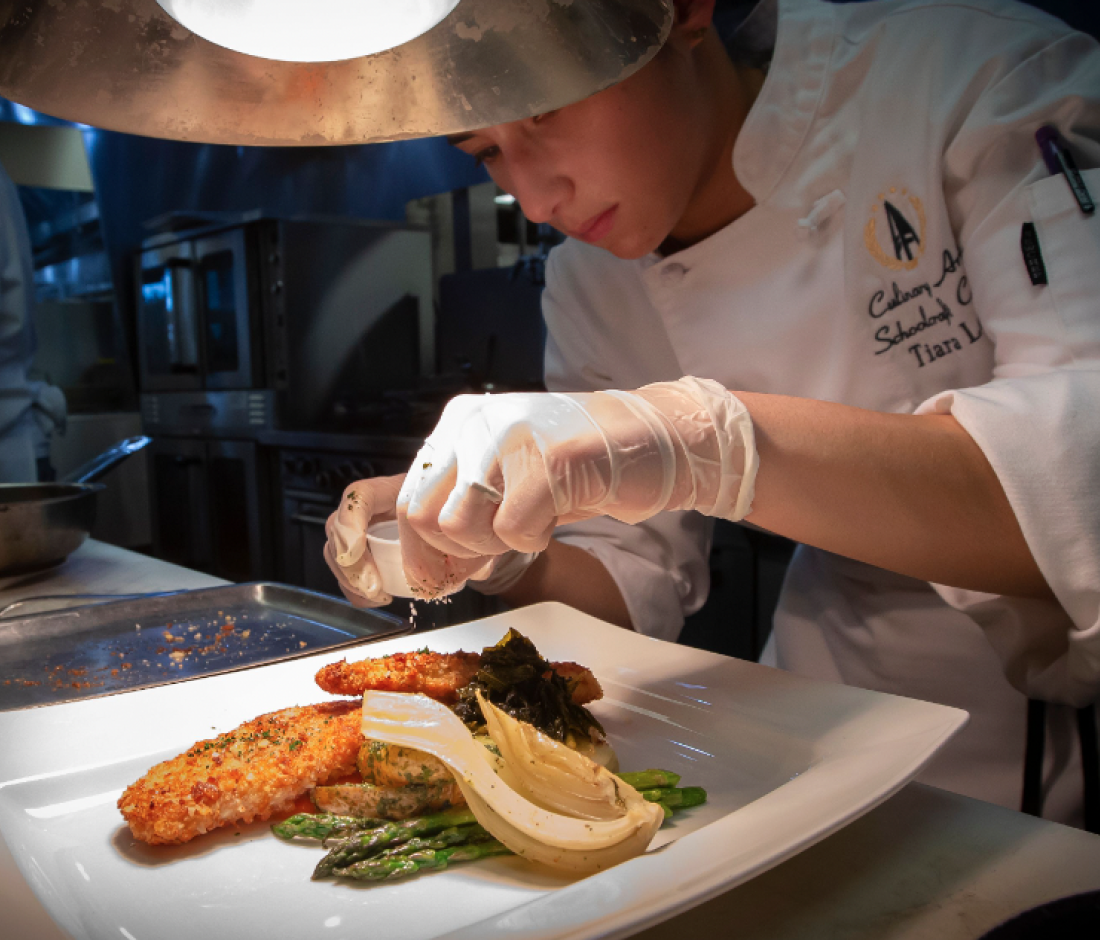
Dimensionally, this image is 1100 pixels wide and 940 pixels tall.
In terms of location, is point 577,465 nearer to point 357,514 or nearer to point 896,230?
point 357,514

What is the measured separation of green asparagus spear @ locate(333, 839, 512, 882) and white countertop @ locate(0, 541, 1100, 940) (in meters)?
0.22

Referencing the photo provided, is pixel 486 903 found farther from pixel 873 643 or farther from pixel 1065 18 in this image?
pixel 1065 18

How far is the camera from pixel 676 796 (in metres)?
0.96

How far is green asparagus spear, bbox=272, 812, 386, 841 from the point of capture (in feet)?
3.01

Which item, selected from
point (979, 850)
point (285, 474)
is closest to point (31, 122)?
point (285, 474)

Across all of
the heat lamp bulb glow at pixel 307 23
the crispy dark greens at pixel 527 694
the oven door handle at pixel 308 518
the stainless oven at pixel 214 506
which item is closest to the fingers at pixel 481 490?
the crispy dark greens at pixel 527 694

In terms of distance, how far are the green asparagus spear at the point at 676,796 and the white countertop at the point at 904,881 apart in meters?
0.17

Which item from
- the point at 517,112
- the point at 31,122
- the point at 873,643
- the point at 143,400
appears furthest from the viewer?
the point at 31,122

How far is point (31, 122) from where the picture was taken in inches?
259

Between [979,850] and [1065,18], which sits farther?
[1065,18]

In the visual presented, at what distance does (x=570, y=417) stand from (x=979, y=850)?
0.62 meters

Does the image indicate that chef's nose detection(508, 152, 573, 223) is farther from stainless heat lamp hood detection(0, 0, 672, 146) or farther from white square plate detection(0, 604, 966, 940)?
white square plate detection(0, 604, 966, 940)

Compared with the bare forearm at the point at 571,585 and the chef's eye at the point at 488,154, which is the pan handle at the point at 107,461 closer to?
the bare forearm at the point at 571,585

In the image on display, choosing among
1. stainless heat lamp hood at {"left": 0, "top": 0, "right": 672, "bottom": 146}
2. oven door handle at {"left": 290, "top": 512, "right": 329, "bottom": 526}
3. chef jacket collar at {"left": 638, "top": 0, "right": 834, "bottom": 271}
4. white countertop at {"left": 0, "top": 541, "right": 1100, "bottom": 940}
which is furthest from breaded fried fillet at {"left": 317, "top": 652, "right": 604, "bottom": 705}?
oven door handle at {"left": 290, "top": 512, "right": 329, "bottom": 526}
